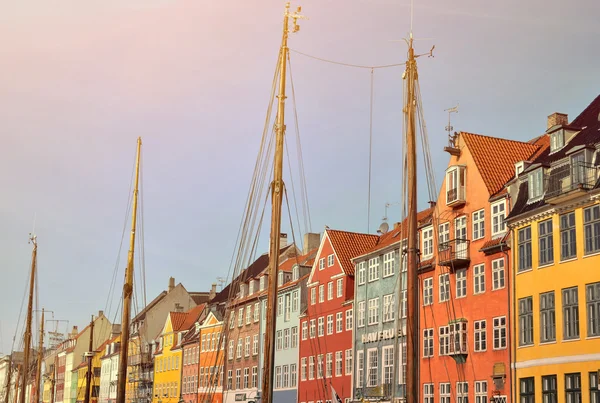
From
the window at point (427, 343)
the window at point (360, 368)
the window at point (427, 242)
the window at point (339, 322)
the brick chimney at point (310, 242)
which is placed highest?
the brick chimney at point (310, 242)

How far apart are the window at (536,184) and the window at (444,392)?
12501 millimetres

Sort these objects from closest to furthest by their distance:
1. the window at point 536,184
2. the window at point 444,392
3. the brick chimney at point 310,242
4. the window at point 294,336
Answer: the window at point 536,184
the window at point 444,392
the window at point 294,336
the brick chimney at point 310,242

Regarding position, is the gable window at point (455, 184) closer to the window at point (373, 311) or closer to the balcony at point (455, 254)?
the balcony at point (455, 254)

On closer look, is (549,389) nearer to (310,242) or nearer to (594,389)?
(594,389)

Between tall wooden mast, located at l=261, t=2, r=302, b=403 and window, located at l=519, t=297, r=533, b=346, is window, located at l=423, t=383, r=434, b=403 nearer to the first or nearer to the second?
window, located at l=519, t=297, r=533, b=346

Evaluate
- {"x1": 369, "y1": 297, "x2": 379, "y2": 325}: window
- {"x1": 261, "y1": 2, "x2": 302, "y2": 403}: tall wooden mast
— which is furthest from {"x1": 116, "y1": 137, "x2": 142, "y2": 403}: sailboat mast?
{"x1": 369, "y1": 297, "x2": 379, "y2": 325}: window

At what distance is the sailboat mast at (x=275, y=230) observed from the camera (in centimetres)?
2544

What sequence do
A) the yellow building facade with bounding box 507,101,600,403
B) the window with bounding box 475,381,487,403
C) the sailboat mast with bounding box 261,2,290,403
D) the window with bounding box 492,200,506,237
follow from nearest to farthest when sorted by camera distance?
the sailboat mast with bounding box 261,2,290,403 < the yellow building facade with bounding box 507,101,600,403 < the window with bounding box 475,381,487,403 < the window with bounding box 492,200,506,237

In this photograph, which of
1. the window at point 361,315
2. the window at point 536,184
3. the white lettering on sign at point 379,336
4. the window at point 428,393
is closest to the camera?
the window at point 536,184

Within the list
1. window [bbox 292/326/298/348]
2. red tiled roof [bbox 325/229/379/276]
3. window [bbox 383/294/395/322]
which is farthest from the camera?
window [bbox 292/326/298/348]

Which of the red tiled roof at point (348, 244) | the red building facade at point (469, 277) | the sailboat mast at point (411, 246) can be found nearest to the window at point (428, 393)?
the red building facade at point (469, 277)

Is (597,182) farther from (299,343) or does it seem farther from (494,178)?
(299,343)

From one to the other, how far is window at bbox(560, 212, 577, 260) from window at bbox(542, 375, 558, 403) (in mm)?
5571

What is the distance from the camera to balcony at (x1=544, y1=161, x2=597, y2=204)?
38.6 metres
